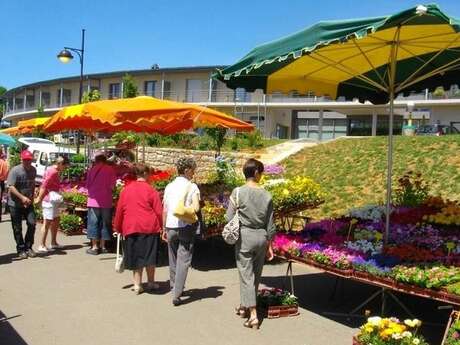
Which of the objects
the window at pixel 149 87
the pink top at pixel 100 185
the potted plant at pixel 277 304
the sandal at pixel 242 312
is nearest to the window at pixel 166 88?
the window at pixel 149 87

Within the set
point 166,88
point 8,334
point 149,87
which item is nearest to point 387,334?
point 8,334

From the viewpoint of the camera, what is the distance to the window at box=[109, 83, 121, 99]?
58287mm

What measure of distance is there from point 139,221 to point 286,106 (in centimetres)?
4379

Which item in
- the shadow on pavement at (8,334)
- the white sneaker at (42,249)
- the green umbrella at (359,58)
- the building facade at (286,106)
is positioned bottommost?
the shadow on pavement at (8,334)

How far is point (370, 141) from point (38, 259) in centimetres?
1821

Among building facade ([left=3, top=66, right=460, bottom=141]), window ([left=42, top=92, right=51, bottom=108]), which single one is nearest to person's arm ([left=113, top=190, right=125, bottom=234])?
building facade ([left=3, top=66, right=460, bottom=141])

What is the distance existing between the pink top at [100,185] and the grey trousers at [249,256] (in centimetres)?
433

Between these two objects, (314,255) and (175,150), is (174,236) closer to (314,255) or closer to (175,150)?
(314,255)

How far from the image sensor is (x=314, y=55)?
664 centimetres

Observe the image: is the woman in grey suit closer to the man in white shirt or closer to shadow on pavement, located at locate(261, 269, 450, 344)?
the man in white shirt

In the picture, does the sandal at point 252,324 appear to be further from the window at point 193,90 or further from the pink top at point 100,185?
the window at point 193,90

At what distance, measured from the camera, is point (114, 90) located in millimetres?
58906

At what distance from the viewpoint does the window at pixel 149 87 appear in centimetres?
5566

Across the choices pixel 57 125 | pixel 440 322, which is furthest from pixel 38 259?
pixel 440 322
